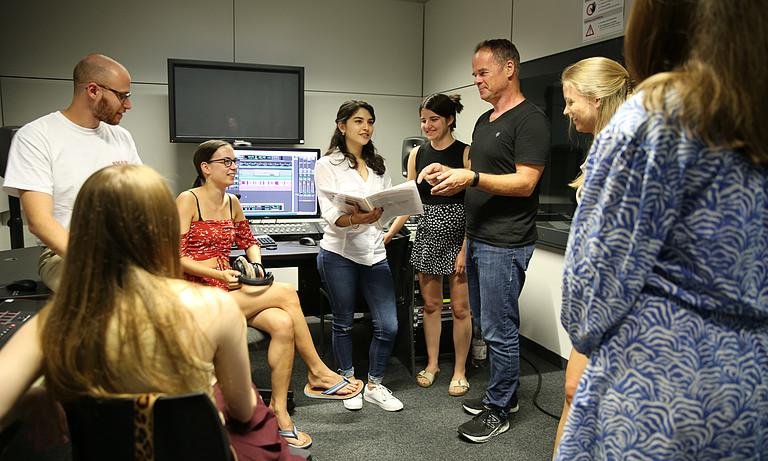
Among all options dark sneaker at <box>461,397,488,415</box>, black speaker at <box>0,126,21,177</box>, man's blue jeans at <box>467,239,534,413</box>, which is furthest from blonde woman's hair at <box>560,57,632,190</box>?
black speaker at <box>0,126,21,177</box>

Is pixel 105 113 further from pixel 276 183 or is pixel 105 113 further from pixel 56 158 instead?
pixel 276 183

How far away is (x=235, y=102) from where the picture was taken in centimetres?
410

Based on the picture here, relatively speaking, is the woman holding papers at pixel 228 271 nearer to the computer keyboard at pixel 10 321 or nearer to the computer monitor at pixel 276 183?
the computer keyboard at pixel 10 321

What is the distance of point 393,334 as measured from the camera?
2832 millimetres

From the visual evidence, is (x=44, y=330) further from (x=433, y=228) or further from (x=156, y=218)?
(x=433, y=228)

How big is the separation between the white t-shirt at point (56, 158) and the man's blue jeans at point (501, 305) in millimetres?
1642

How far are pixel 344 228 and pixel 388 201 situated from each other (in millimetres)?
326

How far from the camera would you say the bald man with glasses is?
81.6 inches

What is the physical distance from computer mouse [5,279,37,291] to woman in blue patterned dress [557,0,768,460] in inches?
80.3

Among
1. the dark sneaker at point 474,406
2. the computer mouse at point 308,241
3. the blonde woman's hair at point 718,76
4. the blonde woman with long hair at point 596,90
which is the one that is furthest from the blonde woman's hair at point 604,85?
the computer mouse at point 308,241

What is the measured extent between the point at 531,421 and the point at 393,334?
2.58 feet

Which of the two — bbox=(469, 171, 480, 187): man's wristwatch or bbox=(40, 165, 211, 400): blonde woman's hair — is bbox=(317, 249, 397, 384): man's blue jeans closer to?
bbox=(469, 171, 480, 187): man's wristwatch

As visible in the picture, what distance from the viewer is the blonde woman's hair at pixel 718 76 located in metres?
0.79

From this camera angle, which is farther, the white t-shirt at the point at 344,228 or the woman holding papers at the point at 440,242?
the woman holding papers at the point at 440,242
